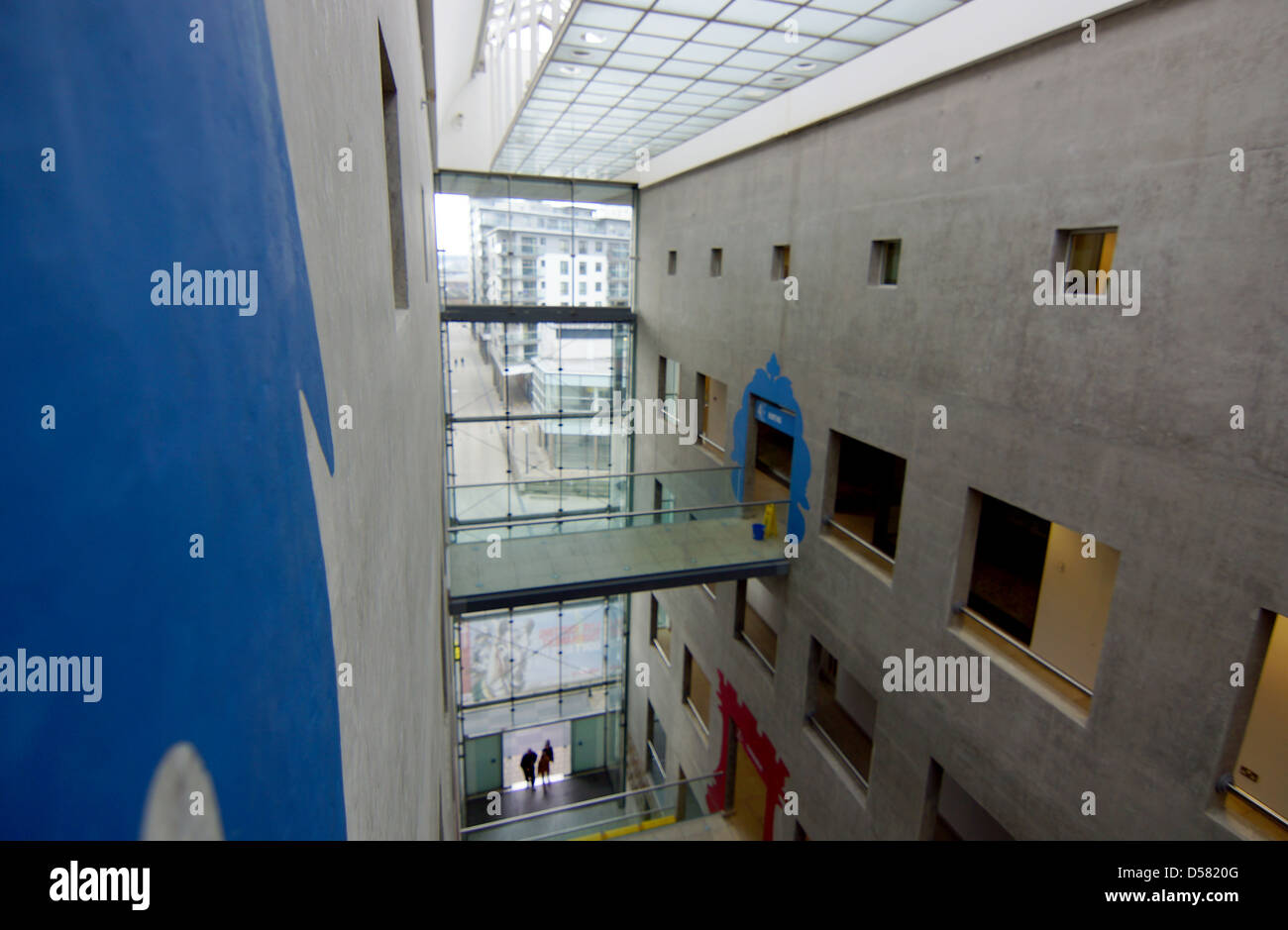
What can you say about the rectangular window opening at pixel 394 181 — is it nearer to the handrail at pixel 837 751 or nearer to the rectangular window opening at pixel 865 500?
the rectangular window opening at pixel 865 500

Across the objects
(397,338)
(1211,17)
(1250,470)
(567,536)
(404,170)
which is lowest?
(567,536)

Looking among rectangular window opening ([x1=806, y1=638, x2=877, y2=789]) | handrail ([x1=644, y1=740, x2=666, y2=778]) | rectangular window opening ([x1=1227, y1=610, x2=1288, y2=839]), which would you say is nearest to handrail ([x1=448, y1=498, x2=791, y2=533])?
rectangular window opening ([x1=806, y1=638, x2=877, y2=789])

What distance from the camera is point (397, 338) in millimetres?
2670

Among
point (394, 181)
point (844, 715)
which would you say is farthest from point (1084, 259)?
point (844, 715)

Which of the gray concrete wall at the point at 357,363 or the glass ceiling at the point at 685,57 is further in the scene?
the glass ceiling at the point at 685,57

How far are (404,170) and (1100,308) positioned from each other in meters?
3.97

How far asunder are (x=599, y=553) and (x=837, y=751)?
3362 millimetres

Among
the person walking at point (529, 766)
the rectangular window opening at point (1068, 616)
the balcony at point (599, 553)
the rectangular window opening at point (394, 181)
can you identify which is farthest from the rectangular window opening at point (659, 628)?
the rectangular window opening at point (394, 181)

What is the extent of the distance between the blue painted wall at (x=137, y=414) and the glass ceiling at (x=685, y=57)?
20.1 feet

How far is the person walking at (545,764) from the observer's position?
13.7 metres

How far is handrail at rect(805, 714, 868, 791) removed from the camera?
23.8 feet

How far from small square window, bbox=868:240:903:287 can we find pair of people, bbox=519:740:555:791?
1072 centimetres

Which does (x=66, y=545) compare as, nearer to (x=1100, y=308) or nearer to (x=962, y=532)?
(x=1100, y=308)
